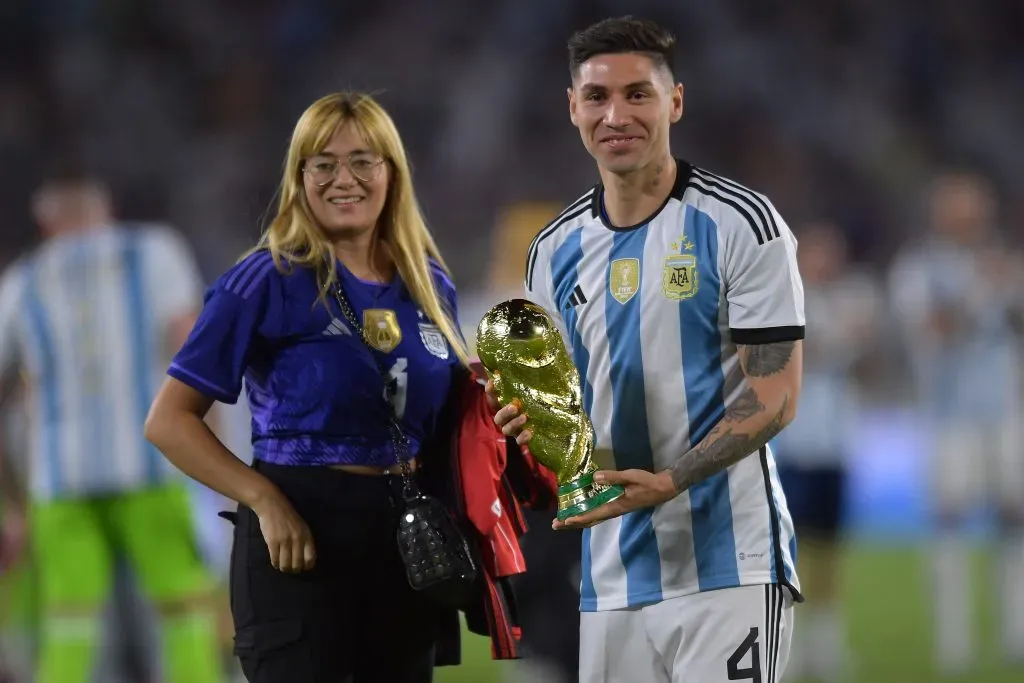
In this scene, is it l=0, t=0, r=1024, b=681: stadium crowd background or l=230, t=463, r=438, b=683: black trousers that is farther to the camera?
l=0, t=0, r=1024, b=681: stadium crowd background

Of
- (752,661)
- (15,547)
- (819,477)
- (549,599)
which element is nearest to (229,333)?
(752,661)

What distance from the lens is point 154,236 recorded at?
5551 millimetres

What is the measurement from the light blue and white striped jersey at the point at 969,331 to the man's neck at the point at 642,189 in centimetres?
547

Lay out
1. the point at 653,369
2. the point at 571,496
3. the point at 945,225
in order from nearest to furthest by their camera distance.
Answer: the point at 571,496, the point at 653,369, the point at 945,225

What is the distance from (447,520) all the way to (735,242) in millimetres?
783

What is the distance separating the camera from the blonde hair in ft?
10.00

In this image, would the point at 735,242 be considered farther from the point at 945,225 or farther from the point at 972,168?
the point at 972,168

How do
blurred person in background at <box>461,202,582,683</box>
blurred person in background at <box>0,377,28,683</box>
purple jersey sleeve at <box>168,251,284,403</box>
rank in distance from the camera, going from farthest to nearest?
blurred person in background at <box>0,377,28,683</box>, blurred person in background at <box>461,202,582,683</box>, purple jersey sleeve at <box>168,251,284,403</box>

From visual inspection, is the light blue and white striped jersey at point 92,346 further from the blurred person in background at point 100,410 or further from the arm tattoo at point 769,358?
the arm tattoo at point 769,358

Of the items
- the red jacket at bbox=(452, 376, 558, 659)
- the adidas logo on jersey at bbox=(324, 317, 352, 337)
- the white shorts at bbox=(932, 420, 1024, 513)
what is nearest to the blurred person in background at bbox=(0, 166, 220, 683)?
the red jacket at bbox=(452, 376, 558, 659)

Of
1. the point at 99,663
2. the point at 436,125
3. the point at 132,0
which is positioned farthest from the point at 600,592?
the point at 132,0

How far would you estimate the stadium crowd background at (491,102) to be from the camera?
14508 millimetres

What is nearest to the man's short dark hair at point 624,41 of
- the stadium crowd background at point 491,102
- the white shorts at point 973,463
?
the white shorts at point 973,463

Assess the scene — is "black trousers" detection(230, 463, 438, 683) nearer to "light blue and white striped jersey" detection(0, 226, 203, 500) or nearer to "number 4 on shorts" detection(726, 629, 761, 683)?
"number 4 on shorts" detection(726, 629, 761, 683)
